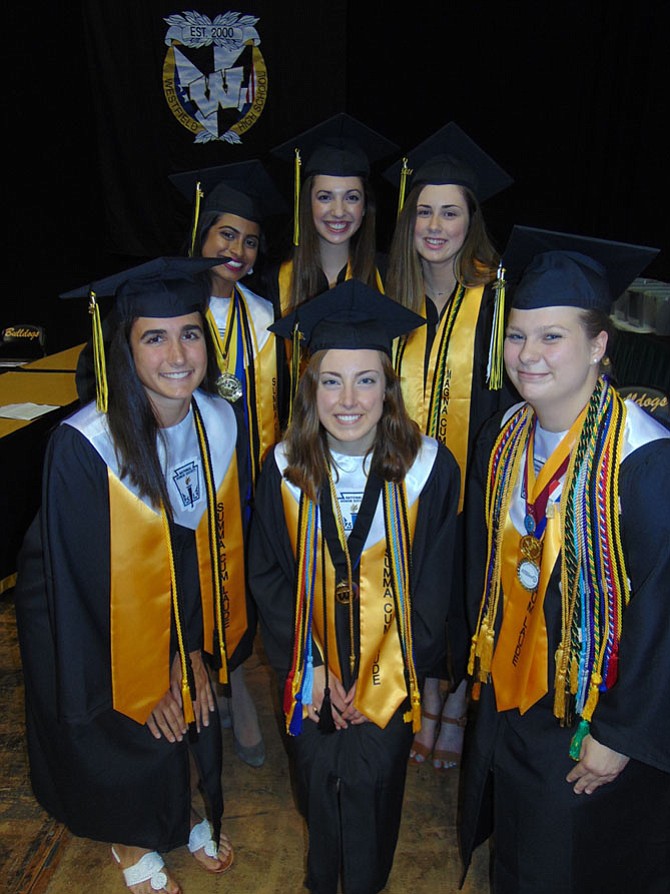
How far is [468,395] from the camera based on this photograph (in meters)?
2.68

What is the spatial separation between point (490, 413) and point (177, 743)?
157 centimetres

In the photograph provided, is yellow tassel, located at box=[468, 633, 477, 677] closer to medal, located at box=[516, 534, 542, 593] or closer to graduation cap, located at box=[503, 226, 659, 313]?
medal, located at box=[516, 534, 542, 593]

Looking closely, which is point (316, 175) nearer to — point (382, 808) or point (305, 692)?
point (305, 692)

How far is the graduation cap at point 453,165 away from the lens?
102 inches

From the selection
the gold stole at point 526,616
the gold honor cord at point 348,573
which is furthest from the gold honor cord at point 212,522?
the gold stole at point 526,616

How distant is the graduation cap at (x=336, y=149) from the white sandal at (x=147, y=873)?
2330 mm

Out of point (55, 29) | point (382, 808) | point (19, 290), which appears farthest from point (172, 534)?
point (55, 29)

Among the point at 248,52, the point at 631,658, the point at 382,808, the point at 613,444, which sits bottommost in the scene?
the point at 382,808

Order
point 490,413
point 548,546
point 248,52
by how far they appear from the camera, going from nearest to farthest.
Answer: point 548,546 < point 490,413 < point 248,52

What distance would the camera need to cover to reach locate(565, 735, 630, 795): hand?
1.72 meters

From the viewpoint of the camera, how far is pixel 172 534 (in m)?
2.10

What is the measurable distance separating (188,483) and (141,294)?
586 mm

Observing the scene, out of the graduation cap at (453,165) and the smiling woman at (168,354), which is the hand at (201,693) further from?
the graduation cap at (453,165)

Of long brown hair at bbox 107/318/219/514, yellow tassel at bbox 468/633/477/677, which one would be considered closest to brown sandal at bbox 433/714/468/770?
yellow tassel at bbox 468/633/477/677
